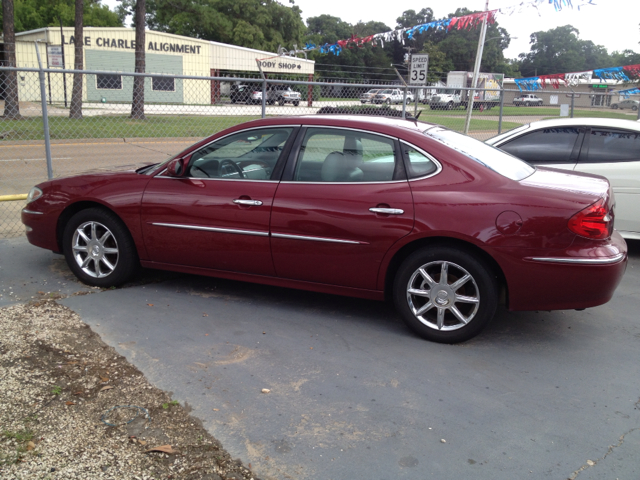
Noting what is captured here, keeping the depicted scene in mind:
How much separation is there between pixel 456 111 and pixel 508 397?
39.1 feet

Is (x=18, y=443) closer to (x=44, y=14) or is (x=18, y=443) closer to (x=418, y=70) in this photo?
(x=418, y=70)

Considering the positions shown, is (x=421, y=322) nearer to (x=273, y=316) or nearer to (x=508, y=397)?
(x=508, y=397)

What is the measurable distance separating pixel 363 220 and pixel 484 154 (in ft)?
3.71

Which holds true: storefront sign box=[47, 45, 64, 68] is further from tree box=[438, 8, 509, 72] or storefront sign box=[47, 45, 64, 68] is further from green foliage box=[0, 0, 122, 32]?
tree box=[438, 8, 509, 72]

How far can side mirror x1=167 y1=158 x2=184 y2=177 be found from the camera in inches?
188

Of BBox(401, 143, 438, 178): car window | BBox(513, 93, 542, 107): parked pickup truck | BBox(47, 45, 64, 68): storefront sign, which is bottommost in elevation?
BBox(401, 143, 438, 178): car window

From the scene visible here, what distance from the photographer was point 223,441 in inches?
116

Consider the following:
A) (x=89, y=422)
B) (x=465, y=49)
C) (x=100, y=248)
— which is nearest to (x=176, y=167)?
(x=100, y=248)

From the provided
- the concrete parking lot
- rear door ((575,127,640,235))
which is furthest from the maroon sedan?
rear door ((575,127,640,235))

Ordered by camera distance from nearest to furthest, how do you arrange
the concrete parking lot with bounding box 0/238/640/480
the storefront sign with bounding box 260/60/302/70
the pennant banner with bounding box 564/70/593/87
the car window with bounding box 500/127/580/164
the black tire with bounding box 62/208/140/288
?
the concrete parking lot with bounding box 0/238/640/480
the black tire with bounding box 62/208/140/288
the car window with bounding box 500/127/580/164
the pennant banner with bounding box 564/70/593/87
the storefront sign with bounding box 260/60/302/70

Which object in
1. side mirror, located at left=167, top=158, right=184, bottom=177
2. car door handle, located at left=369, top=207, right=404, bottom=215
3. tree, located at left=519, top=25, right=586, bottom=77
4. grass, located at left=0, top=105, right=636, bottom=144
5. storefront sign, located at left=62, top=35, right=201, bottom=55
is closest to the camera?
car door handle, located at left=369, top=207, right=404, bottom=215

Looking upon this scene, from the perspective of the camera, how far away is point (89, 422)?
3080 millimetres

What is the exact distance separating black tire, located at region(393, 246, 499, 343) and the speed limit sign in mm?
8805

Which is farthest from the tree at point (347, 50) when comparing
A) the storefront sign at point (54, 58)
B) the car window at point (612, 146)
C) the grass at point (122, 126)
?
the car window at point (612, 146)
